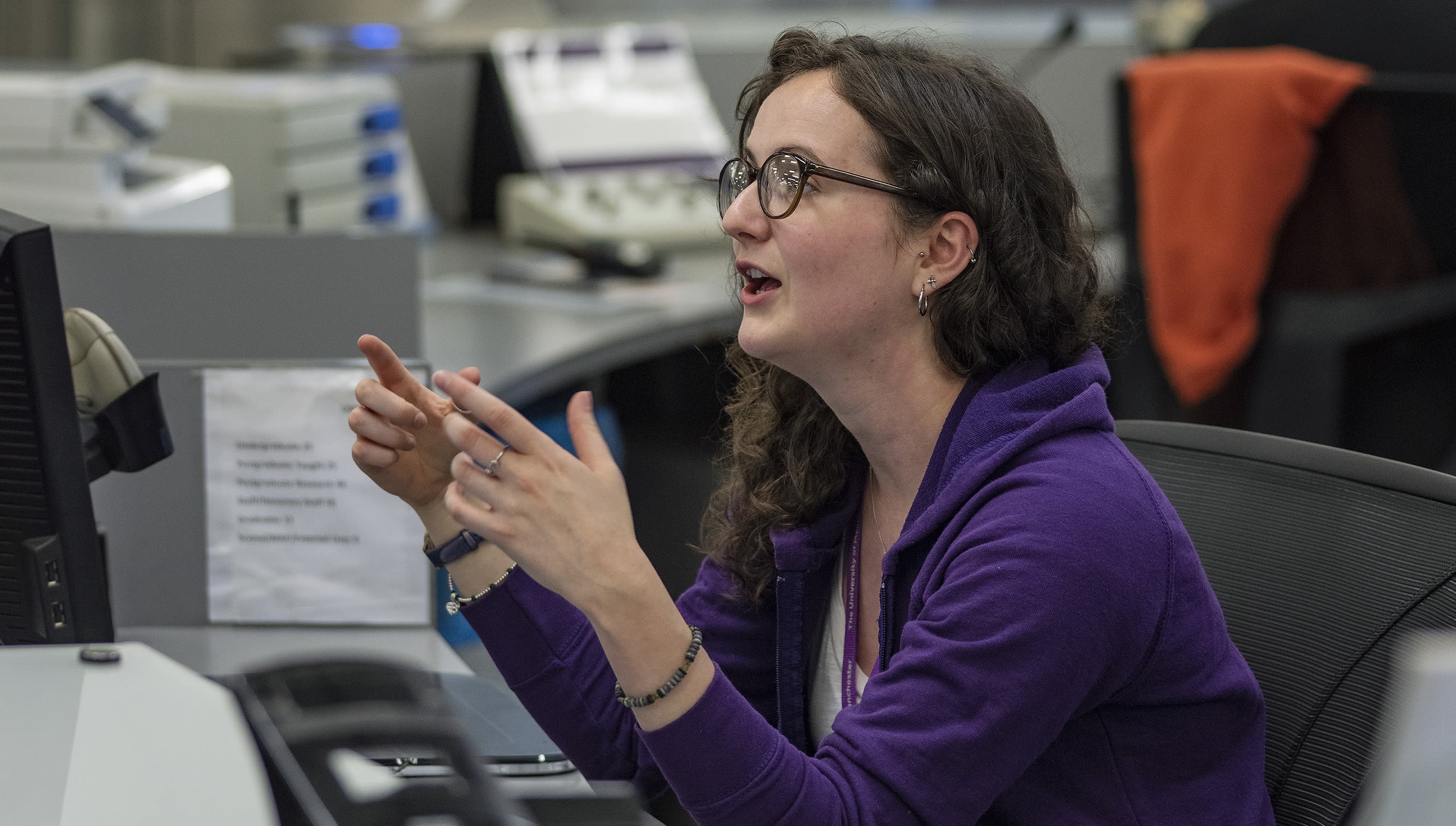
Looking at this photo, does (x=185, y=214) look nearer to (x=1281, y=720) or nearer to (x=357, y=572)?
(x=357, y=572)

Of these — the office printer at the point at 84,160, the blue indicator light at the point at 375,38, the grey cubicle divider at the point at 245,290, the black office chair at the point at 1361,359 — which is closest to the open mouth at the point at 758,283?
the grey cubicle divider at the point at 245,290

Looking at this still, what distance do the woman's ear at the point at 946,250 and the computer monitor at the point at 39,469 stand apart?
22.8 inches

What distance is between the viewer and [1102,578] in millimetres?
875

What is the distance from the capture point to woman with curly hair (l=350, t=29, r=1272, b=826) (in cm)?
86

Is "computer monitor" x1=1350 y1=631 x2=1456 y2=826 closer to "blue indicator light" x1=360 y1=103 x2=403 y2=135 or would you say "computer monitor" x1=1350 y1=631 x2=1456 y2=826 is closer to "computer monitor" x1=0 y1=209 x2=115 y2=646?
"computer monitor" x1=0 y1=209 x2=115 y2=646

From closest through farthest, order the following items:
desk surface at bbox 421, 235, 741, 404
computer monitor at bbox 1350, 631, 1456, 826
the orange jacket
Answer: computer monitor at bbox 1350, 631, 1456, 826 → desk surface at bbox 421, 235, 741, 404 → the orange jacket

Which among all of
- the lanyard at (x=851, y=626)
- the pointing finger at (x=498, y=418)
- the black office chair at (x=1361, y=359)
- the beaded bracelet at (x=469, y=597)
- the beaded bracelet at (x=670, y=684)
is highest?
the pointing finger at (x=498, y=418)

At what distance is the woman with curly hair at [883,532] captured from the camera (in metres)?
0.86

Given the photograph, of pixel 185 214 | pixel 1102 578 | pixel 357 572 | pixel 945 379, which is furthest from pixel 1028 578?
pixel 185 214

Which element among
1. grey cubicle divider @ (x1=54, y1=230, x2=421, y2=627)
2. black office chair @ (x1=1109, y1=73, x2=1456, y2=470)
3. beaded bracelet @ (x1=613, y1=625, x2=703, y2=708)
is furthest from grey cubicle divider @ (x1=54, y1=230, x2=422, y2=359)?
black office chair @ (x1=1109, y1=73, x2=1456, y2=470)

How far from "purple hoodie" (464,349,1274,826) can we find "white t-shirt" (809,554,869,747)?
0.11 ft

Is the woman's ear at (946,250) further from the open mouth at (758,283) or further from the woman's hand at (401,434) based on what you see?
the woman's hand at (401,434)

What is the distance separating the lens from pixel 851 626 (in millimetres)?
1113

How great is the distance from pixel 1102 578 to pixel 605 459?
11.9 inches
